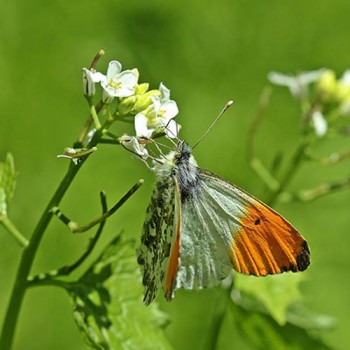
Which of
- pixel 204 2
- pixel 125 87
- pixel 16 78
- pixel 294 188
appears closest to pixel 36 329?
pixel 16 78

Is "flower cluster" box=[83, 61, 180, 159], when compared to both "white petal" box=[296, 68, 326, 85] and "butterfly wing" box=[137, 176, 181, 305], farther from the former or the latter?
"white petal" box=[296, 68, 326, 85]

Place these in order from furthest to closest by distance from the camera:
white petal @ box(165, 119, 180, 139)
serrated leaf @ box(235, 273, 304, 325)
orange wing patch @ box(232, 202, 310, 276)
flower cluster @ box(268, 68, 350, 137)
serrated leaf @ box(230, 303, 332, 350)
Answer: flower cluster @ box(268, 68, 350, 137) → serrated leaf @ box(230, 303, 332, 350) → serrated leaf @ box(235, 273, 304, 325) → white petal @ box(165, 119, 180, 139) → orange wing patch @ box(232, 202, 310, 276)

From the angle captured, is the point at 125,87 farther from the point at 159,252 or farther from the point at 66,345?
the point at 66,345

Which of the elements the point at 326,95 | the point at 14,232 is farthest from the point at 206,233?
the point at 326,95

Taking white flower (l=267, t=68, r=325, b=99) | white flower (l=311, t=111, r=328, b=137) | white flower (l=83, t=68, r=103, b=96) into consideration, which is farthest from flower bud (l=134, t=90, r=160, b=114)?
white flower (l=267, t=68, r=325, b=99)

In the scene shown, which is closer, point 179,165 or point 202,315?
point 179,165

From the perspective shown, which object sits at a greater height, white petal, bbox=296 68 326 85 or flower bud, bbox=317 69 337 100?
white petal, bbox=296 68 326 85

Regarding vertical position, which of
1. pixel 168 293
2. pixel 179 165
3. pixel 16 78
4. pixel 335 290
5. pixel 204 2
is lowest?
pixel 168 293
